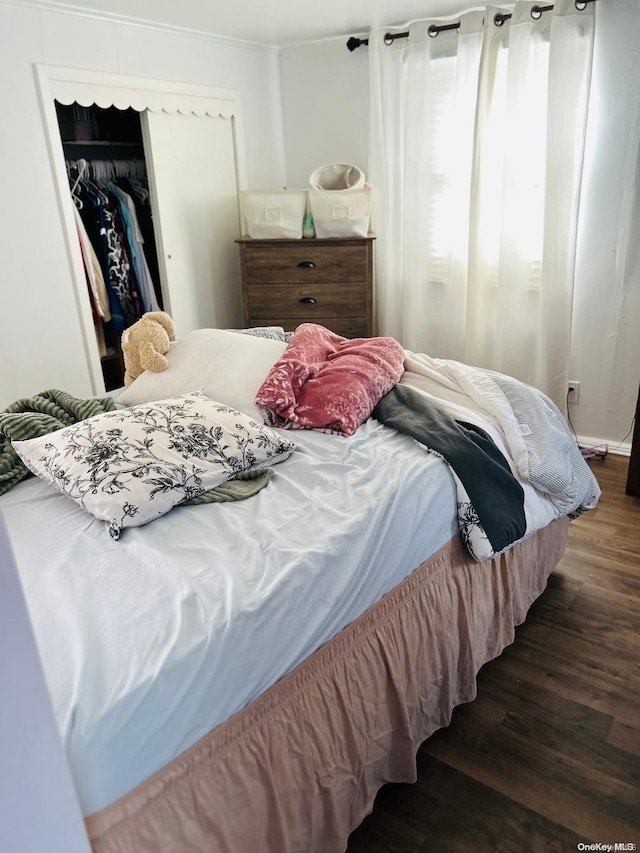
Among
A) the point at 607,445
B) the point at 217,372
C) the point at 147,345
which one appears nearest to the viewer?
the point at 217,372

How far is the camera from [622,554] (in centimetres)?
240

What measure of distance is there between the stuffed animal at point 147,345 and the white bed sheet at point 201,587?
2.13 feet

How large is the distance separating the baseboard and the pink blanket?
1.70 meters

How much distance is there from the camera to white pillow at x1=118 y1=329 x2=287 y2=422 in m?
1.98

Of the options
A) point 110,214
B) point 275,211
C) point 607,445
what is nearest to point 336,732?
point 607,445

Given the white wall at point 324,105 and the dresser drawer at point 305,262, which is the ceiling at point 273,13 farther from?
the dresser drawer at point 305,262

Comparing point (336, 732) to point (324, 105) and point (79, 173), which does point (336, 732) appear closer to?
point (79, 173)

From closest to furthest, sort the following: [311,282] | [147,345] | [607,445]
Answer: [147,345] < [607,445] < [311,282]

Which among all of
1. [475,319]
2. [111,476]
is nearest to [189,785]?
[111,476]

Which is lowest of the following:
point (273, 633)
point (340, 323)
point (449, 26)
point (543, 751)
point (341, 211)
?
point (543, 751)

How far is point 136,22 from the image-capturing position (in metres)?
3.08

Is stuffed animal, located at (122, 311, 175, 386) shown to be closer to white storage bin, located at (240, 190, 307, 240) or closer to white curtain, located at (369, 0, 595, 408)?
white storage bin, located at (240, 190, 307, 240)

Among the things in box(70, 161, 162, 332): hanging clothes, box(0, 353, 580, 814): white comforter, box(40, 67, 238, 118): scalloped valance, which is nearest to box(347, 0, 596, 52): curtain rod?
box(40, 67, 238, 118): scalloped valance

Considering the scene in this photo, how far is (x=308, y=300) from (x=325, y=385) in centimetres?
175
